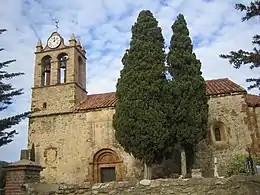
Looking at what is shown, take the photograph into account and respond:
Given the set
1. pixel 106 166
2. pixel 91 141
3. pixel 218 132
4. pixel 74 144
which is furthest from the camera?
pixel 74 144

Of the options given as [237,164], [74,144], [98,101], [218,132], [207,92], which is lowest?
[237,164]

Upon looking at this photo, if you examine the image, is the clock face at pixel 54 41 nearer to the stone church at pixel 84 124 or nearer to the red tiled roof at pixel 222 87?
the stone church at pixel 84 124

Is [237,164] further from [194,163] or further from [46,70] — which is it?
[46,70]

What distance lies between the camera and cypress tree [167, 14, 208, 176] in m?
15.1

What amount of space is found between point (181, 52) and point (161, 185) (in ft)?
35.9

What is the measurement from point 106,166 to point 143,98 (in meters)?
5.53

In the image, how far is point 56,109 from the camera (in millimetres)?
20328

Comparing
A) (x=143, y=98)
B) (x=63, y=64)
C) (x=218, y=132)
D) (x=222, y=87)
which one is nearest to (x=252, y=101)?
(x=222, y=87)

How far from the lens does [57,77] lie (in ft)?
69.2

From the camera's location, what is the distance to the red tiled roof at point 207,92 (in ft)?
58.7

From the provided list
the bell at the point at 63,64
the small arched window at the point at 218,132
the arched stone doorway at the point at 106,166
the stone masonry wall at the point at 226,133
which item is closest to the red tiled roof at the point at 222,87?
the stone masonry wall at the point at 226,133

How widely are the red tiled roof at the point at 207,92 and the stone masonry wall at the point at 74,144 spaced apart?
0.60 metres

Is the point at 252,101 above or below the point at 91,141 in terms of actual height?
above

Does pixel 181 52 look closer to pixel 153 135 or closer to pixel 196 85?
pixel 196 85
